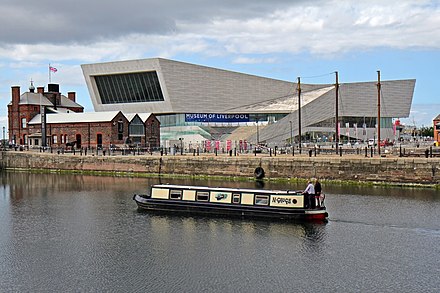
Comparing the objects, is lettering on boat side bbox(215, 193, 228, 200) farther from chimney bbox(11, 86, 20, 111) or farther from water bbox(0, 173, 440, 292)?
chimney bbox(11, 86, 20, 111)

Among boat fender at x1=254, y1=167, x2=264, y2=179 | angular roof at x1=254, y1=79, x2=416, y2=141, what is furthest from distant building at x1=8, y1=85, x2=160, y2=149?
boat fender at x1=254, y1=167, x2=264, y2=179

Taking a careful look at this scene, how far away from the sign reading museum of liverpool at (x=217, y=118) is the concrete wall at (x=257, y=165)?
3036cm

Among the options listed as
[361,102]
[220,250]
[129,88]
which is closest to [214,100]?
[129,88]

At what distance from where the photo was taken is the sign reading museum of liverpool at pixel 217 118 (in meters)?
92.4

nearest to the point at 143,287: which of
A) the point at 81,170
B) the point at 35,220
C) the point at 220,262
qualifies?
the point at 220,262

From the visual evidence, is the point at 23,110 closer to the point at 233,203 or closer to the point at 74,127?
the point at 74,127

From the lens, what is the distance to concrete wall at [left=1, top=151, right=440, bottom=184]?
43.0 metres

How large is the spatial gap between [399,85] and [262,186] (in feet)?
177

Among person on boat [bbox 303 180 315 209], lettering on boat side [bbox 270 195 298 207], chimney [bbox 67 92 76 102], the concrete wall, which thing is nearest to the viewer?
person on boat [bbox 303 180 315 209]

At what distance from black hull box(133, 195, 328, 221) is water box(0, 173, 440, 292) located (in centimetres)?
78

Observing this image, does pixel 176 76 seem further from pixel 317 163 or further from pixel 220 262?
pixel 220 262

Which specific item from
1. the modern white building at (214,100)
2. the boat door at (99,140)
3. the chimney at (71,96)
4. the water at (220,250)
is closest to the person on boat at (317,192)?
the water at (220,250)

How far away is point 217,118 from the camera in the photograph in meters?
95.7

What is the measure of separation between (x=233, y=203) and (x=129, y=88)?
63554mm
